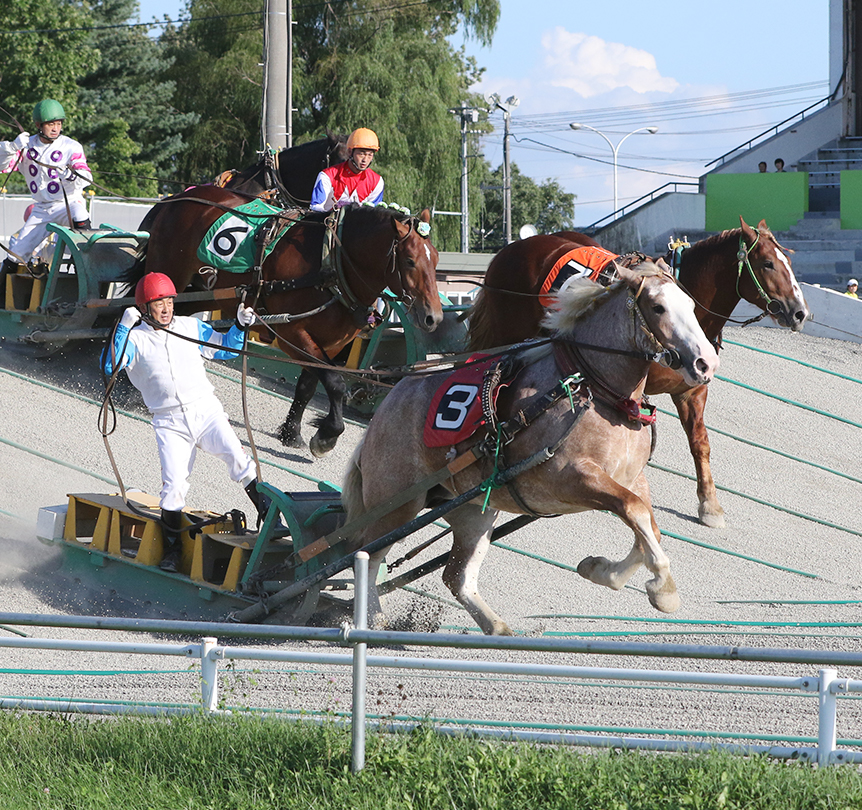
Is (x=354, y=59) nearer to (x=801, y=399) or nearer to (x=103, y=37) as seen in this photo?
(x=103, y=37)

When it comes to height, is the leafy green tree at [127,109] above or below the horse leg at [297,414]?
above

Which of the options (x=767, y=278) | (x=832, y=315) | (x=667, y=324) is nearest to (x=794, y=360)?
(x=832, y=315)

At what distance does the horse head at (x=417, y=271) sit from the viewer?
8281 mm

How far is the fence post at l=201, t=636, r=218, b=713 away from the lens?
4.52m

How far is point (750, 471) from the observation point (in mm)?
10938

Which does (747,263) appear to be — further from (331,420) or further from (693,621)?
(331,420)

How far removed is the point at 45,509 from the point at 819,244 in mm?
19215

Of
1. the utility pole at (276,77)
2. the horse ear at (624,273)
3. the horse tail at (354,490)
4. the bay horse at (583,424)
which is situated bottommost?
the horse tail at (354,490)

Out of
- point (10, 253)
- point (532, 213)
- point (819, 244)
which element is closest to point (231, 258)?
point (10, 253)

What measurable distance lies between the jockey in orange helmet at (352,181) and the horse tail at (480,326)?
131 cm

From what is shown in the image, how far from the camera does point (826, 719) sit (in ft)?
12.4

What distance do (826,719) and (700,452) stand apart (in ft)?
18.9

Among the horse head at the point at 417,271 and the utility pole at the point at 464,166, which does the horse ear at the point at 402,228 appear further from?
the utility pole at the point at 464,166

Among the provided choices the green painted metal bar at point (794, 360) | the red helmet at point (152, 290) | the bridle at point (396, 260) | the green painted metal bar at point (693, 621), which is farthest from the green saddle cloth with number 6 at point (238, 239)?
the green painted metal bar at point (794, 360)
